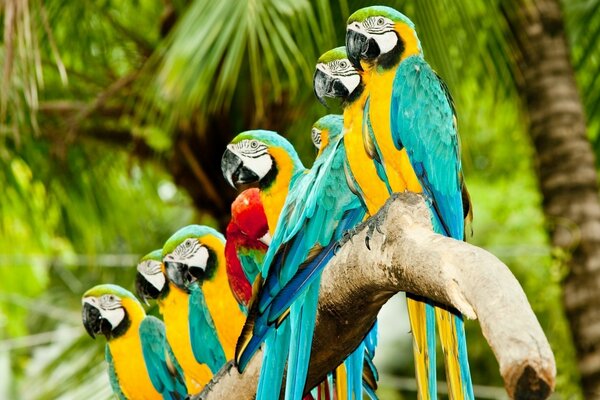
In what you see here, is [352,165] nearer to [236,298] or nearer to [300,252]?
[300,252]

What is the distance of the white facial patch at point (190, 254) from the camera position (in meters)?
2.23

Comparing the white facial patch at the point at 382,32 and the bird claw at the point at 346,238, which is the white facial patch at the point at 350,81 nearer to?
the white facial patch at the point at 382,32

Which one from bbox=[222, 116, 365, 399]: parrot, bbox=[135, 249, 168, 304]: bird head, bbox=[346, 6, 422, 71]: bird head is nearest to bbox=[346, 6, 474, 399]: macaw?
bbox=[346, 6, 422, 71]: bird head

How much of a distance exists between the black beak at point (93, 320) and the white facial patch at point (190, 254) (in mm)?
331

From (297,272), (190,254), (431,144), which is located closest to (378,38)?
(431,144)

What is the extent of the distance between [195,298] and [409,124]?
787 millimetres

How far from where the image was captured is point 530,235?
253 inches

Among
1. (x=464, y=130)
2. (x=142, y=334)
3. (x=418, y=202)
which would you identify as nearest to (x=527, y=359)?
(x=418, y=202)

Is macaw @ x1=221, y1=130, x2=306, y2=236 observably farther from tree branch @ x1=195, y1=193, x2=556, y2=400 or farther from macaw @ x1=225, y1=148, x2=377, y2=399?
tree branch @ x1=195, y1=193, x2=556, y2=400

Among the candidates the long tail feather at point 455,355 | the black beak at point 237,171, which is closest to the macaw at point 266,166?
the black beak at point 237,171

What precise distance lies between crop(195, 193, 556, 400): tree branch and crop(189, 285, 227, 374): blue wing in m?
0.25

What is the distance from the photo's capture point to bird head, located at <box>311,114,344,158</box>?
6.89 feet

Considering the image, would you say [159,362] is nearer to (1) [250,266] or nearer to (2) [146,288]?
(2) [146,288]

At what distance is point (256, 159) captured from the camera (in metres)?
2.03
